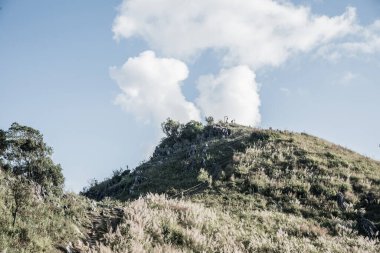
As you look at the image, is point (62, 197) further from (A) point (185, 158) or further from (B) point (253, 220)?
(A) point (185, 158)

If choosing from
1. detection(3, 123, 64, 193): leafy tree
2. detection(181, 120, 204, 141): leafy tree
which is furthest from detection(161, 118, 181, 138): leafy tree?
detection(3, 123, 64, 193): leafy tree

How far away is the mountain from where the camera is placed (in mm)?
13352

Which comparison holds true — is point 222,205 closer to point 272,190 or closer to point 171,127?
point 272,190

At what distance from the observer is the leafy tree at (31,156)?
2158 cm

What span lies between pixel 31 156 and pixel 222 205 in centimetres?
1129

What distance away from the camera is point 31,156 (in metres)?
22.8

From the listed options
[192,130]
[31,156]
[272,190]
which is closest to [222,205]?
[272,190]

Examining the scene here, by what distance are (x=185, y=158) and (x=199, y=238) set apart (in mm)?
28986

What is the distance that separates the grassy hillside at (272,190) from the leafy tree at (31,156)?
20.8 ft

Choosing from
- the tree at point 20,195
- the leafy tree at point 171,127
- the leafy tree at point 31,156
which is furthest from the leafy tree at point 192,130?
the tree at point 20,195

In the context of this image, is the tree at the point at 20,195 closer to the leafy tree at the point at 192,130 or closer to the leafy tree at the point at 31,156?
the leafy tree at the point at 31,156

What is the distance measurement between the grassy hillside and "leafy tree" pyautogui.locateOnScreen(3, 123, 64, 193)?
634 centimetres

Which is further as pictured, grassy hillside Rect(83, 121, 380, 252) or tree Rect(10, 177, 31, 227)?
grassy hillside Rect(83, 121, 380, 252)

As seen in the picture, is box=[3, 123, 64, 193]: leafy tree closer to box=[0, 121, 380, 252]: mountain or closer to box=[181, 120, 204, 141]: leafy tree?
box=[0, 121, 380, 252]: mountain
